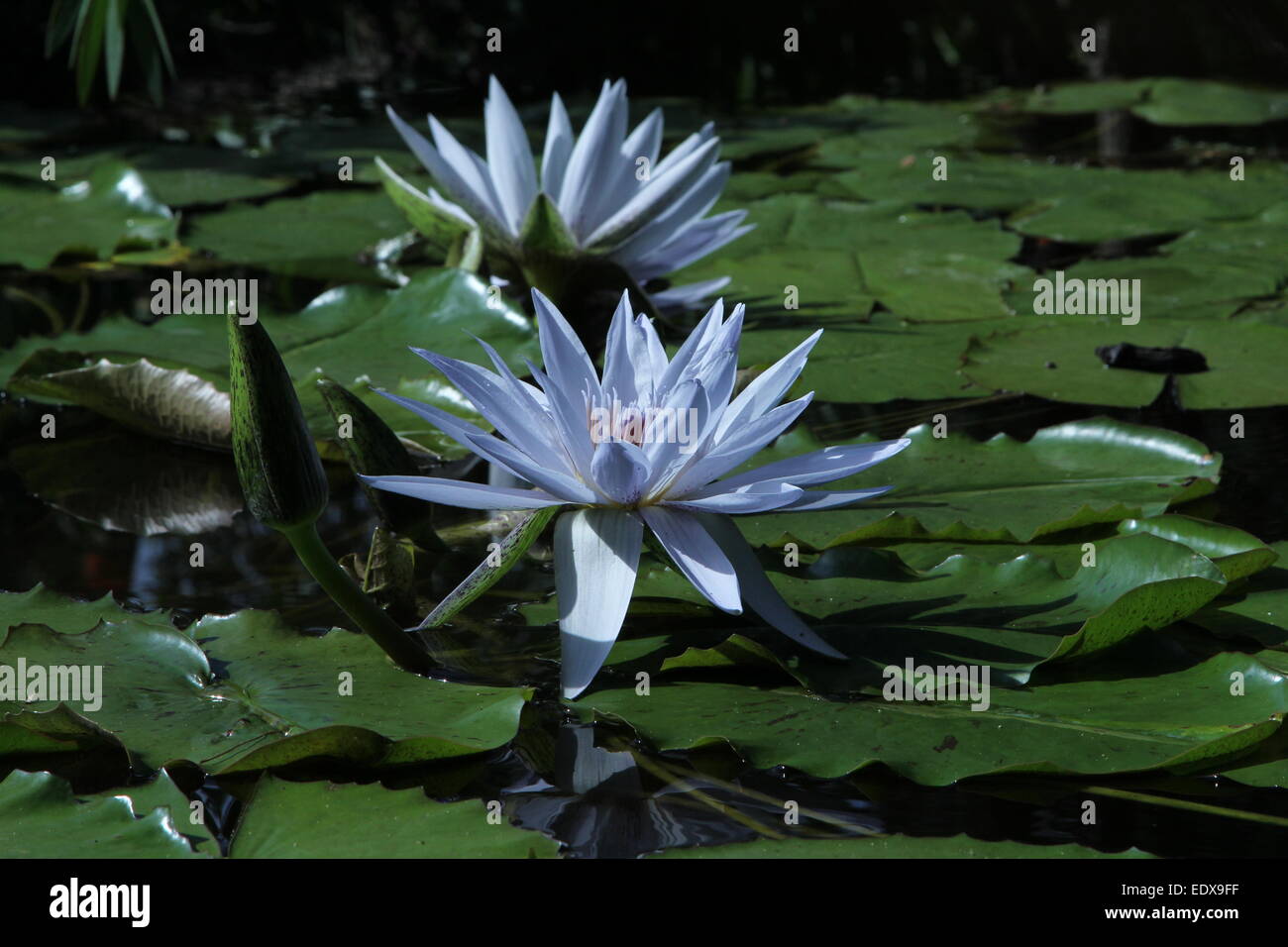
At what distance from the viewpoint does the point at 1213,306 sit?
3.27 metres

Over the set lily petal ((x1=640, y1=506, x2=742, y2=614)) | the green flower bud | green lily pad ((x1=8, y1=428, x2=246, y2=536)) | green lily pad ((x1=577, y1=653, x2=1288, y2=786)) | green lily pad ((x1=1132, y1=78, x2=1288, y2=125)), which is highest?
green lily pad ((x1=1132, y1=78, x2=1288, y2=125))

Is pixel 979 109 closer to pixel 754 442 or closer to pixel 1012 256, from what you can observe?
pixel 1012 256

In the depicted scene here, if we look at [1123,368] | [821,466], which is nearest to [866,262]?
[1123,368]

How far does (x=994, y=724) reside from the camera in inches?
58.5

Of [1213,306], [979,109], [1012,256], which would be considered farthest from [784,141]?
[1213,306]

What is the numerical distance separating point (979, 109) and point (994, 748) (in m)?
6.11

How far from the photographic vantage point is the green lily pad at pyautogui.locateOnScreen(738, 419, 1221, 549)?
1.97 meters

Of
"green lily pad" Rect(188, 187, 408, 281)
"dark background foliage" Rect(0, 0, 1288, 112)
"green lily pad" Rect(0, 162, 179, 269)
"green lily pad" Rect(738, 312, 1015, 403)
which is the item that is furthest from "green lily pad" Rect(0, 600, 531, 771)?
"dark background foliage" Rect(0, 0, 1288, 112)

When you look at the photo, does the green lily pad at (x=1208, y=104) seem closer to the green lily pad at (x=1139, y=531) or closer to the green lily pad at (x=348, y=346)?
the green lily pad at (x=348, y=346)

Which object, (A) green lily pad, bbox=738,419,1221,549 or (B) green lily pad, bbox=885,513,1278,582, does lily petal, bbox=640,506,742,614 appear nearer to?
(A) green lily pad, bbox=738,419,1221,549

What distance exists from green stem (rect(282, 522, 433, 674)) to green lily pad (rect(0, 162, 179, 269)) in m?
2.60

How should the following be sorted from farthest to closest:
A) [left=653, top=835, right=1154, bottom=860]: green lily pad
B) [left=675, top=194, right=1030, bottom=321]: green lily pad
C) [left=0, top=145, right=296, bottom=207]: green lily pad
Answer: [left=0, top=145, right=296, bottom=207]: green lily pad < [left=675, top=194, right=1030, bottom=321]: green lily pad < [left=653, top=835, right=1154, bottom=860]: green lily pad

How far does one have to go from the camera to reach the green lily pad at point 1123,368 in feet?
8.75

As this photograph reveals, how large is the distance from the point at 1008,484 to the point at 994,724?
0.80 metres
